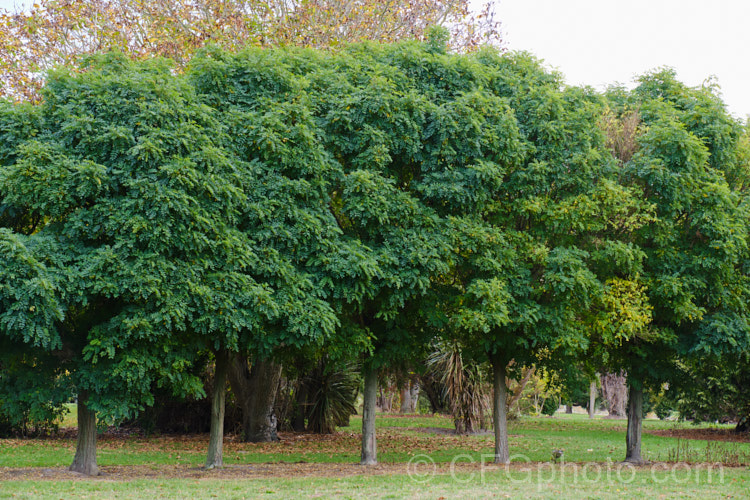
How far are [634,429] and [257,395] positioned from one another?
38.0 feet

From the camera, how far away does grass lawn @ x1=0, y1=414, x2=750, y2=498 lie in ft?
35.8

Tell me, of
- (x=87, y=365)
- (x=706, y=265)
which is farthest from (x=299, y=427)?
(x=706, y=265)

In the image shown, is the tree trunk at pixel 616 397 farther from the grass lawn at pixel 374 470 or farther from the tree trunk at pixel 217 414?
the tree trunk at pixel 217 414

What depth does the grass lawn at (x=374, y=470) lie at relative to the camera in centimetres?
1091

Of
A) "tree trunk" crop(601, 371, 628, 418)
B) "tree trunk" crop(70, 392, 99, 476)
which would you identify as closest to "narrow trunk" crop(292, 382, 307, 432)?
"tree trunk" crop(70, 392, 99, 476)

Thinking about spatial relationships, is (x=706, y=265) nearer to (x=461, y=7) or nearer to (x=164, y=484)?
(x=164, y=484)

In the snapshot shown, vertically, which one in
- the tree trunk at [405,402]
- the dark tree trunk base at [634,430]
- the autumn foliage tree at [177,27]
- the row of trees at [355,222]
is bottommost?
the tree trunk at [405,402]

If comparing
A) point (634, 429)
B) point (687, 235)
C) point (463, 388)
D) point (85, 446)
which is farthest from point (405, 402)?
point (85, 446)

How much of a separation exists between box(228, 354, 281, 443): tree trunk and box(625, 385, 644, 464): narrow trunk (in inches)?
420

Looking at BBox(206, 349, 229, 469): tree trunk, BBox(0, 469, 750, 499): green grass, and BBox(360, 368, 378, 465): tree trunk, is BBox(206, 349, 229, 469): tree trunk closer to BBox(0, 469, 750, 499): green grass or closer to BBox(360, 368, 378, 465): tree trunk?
BBox(0, 469, 750, 499): green grass

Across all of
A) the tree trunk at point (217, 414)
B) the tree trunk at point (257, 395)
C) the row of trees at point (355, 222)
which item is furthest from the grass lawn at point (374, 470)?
the row of trees at point (355, 222)

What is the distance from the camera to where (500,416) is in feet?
51.1

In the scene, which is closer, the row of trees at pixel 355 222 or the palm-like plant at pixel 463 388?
the row of trees at pixel 355 222

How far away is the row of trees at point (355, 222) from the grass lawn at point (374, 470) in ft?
3.86
